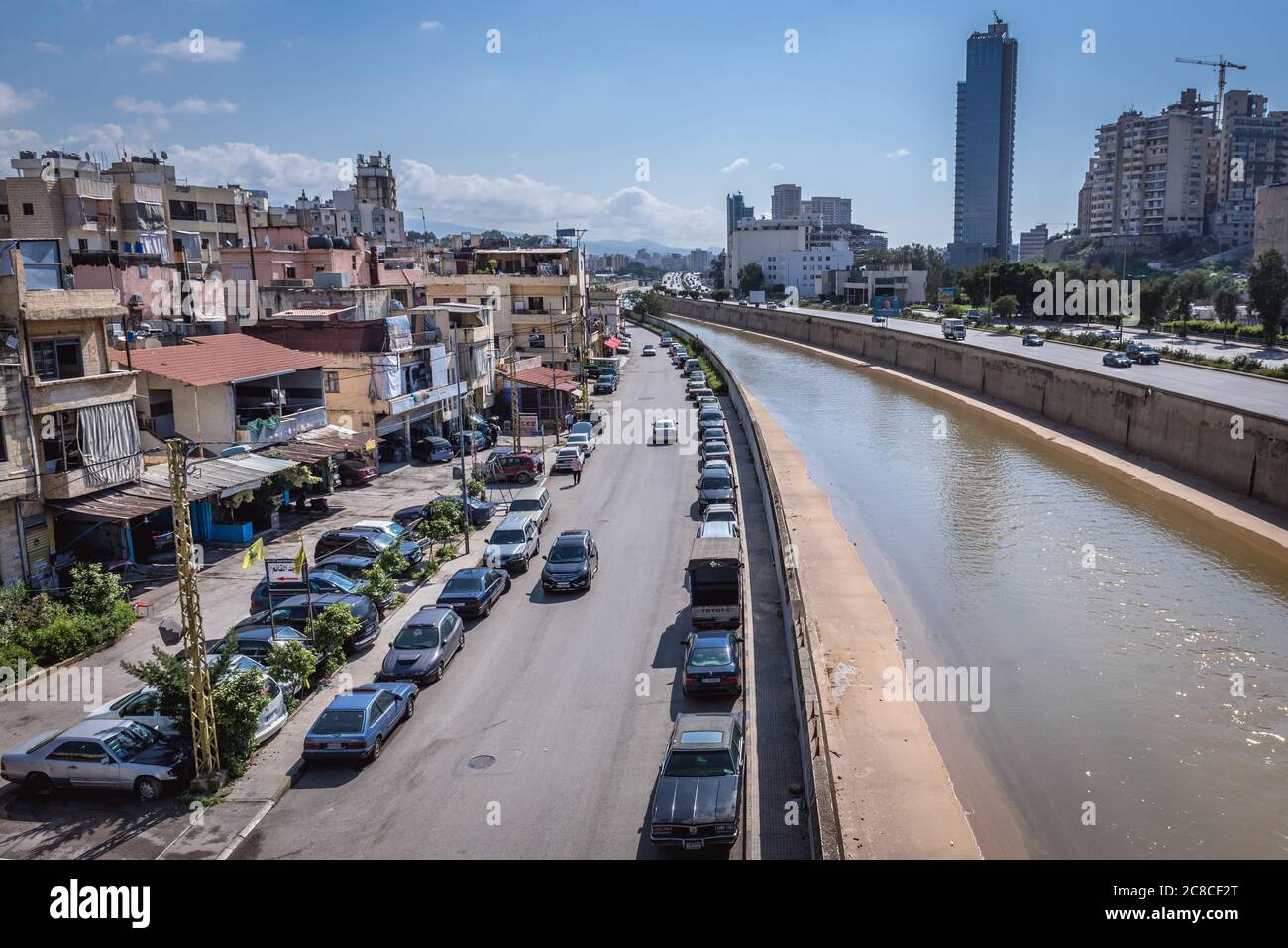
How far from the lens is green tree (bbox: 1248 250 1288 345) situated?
207 feet

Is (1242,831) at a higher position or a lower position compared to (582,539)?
lower

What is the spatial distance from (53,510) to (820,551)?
802 inches

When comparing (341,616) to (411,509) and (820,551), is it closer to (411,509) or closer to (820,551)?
(411,509)

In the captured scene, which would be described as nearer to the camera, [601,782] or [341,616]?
[601,782]

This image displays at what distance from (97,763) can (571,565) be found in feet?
36.5

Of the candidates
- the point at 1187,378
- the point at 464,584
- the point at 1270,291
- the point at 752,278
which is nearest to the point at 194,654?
the point at 464,584

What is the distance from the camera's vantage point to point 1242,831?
1505 cm

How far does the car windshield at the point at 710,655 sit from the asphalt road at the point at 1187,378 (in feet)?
94.4

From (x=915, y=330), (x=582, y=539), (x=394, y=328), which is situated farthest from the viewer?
(x=915, y=330)

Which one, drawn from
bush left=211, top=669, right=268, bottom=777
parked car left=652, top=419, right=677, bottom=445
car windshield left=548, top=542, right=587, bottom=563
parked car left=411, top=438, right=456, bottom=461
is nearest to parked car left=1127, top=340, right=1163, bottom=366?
parked car left=652, top=419, right=677, bottom=445

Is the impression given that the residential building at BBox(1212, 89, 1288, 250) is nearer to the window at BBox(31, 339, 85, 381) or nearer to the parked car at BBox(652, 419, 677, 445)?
the parked car at BBox(652, 419, 677, 445)

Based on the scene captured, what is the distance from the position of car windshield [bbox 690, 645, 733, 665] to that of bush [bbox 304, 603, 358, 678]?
22.2 ft
